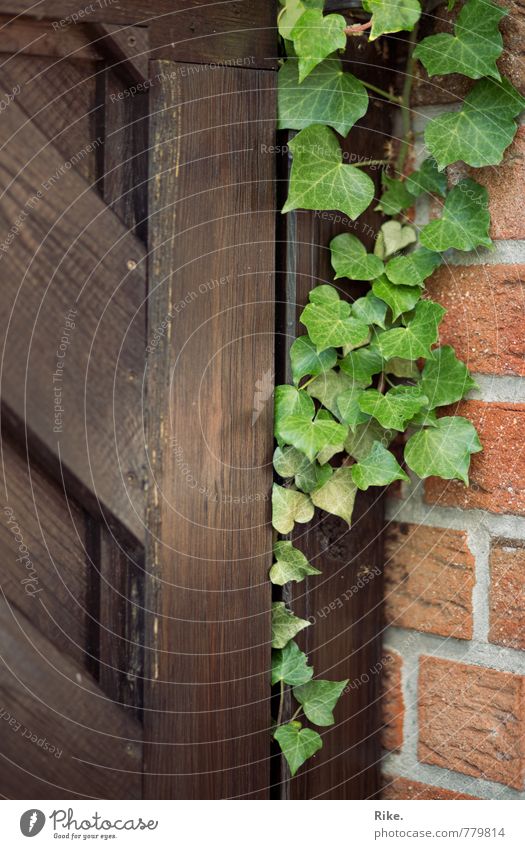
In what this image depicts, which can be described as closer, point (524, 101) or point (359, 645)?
point (524, 101)

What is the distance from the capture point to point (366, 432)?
656 millimetres

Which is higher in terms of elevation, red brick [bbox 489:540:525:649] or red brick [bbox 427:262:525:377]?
red brick [bbox 427:262:525:377]

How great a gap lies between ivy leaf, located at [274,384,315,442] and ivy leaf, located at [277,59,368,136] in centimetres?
17

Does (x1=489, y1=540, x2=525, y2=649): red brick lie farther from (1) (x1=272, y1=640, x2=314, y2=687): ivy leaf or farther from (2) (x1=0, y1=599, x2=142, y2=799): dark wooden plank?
(2) (x1=0, y1=599, x2=142, y2=799): dark wooden plank

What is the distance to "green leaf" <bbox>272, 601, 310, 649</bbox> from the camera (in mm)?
652

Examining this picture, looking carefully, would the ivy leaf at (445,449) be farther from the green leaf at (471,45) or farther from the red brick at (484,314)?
the green leaf at (471,45)

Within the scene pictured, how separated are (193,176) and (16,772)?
393 millimetres

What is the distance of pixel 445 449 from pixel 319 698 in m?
0.20

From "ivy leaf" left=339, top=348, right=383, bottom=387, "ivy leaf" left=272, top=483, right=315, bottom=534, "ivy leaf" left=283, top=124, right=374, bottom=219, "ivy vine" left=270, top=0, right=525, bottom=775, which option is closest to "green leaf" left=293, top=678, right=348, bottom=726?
"ivy vine" left=270, top=0, right=525, bottom=775

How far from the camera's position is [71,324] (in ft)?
1.86

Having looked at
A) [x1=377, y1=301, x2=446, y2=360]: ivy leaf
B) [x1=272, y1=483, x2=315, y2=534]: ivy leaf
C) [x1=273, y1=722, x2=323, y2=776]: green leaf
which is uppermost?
[x1=377, y1=301, x2=446, y2=360]: ivy leaf
